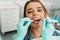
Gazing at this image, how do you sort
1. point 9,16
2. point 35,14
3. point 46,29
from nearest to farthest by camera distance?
1. point 46,29
2. point 35,14
3. point 9,16

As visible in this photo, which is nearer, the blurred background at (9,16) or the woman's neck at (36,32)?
the woman's neck at (36,32)

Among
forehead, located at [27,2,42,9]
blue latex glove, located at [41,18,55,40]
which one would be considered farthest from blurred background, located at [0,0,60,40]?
blue latex glove, located at [41,18,55,40]

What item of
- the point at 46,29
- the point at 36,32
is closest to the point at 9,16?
the point at 36,32

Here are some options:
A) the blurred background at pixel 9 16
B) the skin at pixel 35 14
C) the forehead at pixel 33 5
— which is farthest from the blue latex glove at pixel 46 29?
the blurred background at pixel 9 16

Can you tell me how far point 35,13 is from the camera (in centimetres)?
113

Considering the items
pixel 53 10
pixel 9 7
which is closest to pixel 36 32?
pixel 9 7

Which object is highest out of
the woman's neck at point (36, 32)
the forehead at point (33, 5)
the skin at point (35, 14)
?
the forehead at point (33, 5)

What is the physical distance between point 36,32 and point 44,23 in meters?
0.20

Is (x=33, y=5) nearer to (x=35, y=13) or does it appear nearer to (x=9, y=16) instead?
(x=35, y=13)

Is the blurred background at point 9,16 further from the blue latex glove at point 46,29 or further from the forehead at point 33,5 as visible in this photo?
the blue latex glove at point 46,29

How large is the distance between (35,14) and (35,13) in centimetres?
1

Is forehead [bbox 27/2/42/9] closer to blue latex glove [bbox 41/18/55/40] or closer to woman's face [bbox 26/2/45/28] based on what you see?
woman's face [bbox 26/2/45/28]

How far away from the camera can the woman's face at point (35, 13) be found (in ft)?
3.68

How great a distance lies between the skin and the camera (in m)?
1.13
